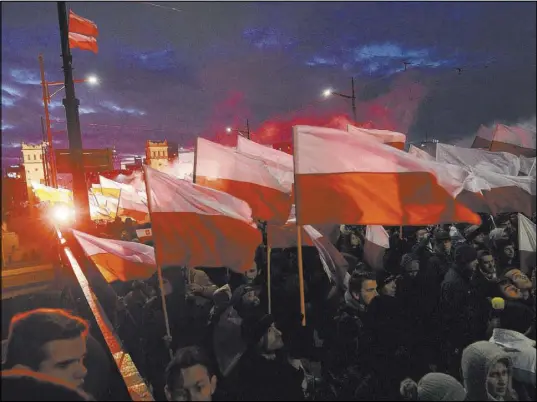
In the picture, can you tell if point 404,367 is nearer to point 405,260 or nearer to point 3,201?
point 405,260

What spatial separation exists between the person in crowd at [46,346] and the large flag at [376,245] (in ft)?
18.0

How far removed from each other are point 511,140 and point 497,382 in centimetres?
1273

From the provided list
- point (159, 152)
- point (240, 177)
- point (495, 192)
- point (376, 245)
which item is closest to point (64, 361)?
point (240, 177)

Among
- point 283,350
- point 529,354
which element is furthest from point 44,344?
point 529,354

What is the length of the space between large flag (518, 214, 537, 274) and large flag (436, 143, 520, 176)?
4914 millimetres

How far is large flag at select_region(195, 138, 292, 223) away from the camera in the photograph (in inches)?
273

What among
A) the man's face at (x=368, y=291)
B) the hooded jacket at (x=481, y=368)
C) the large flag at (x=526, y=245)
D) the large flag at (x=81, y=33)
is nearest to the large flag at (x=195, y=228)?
the man's face at (x=368, y=291)

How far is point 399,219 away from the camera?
4320 millimetres

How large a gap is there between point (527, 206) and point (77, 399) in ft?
30.8

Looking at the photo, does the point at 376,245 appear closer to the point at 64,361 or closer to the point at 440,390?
the point at 440,390

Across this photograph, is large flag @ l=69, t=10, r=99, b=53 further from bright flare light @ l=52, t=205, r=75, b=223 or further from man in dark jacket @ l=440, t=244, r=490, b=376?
man in dark jacket @ l=440, t=244, r=490, b=376

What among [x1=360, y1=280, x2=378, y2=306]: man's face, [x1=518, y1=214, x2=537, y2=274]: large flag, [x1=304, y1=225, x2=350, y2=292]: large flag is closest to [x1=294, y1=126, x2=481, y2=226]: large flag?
[x1=360, y1=280, x2=378, y2=306]: man's face

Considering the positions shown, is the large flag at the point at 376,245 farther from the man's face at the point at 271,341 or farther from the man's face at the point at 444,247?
the man's face at the point at 271,341

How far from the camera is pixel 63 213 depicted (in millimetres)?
12625
